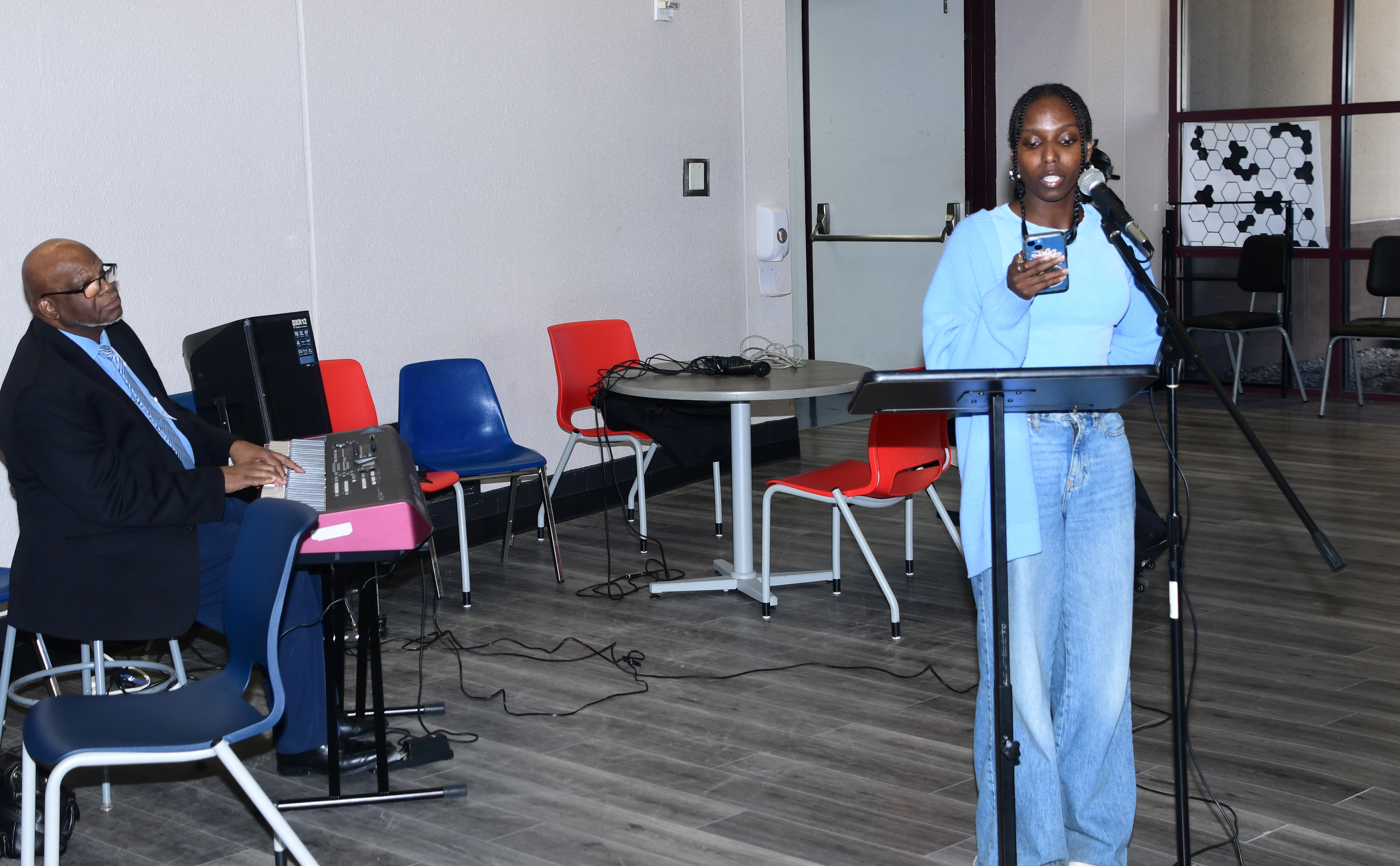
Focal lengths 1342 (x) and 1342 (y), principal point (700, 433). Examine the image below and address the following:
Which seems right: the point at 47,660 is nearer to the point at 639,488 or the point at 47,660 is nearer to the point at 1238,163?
the point at 639,488

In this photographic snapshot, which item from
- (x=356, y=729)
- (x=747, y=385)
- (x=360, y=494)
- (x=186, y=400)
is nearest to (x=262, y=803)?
(x=360, y=494)

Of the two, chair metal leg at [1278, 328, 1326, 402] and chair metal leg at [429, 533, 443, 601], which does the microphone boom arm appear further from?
chair metal leg at [1278, 328, 1326, 402]

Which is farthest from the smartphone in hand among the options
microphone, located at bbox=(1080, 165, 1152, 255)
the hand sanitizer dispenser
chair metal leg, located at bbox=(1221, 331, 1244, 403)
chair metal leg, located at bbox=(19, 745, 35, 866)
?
chair metal leg, located at bbox=(1221, 331, 1244, 403)

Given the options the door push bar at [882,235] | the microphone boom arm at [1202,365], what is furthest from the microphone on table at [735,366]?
the door push bar at [882,235]

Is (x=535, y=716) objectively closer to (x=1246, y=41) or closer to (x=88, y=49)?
(x=88, y=49)

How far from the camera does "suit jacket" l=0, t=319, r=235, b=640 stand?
113 inches

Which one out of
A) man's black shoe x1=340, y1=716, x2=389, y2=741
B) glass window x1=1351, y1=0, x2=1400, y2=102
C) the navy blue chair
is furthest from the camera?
glass window x1=1351, y1=0, x2=1400, y2=102

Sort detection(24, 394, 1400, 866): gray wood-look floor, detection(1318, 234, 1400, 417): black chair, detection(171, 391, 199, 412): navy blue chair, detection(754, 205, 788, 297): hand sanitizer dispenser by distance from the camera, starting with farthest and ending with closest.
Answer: detection(1318, 234, 1400, 417): black chair, detection(754, 205, 788, 297): hand sanitizer dispenser, detection(171, 391, 199, 412): navy blue chair, detection(24, 394, 1400, 866): gray wood-look floor

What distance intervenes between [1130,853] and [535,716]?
1.58m

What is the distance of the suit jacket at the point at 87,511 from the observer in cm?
286

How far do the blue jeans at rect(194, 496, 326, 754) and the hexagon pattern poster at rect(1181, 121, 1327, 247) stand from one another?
296 inches

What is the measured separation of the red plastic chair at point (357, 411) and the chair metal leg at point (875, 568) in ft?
4.31

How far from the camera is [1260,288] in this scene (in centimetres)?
851

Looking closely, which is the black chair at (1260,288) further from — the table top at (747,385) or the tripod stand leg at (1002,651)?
the tripod stand leg at (1002,651)
